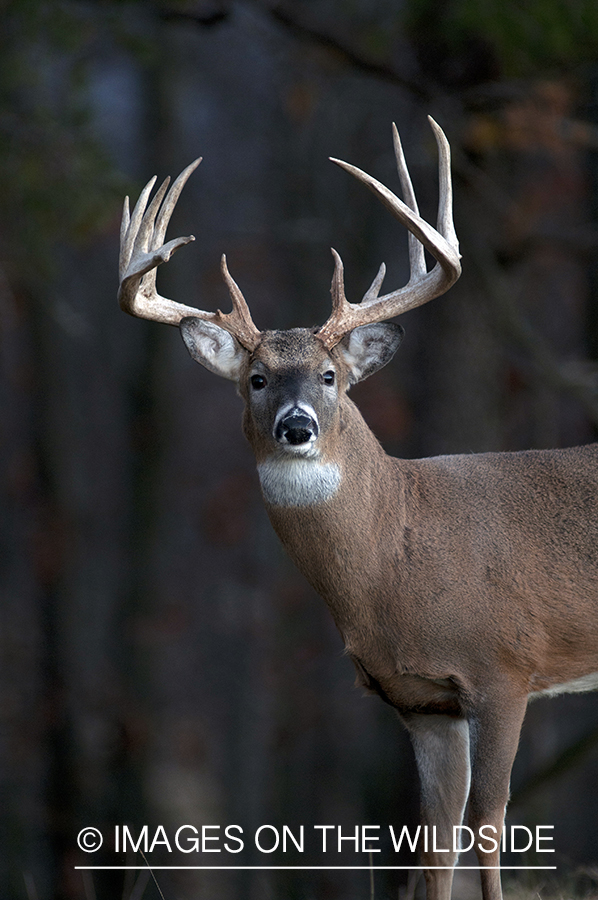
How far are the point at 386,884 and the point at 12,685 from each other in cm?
639

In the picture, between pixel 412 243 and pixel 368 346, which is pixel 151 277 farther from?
pixel 412 243

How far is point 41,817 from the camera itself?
1241cm

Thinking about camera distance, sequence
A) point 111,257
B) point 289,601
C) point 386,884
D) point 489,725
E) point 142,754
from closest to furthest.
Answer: point 489,725 < point 386,884 < point 142,754 < point 289,601 < point 111,257

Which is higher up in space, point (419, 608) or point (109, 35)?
point (109, 35)

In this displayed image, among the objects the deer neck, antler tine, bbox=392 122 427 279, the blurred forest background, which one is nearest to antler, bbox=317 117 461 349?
antler tine, bbox=392 122 427 279

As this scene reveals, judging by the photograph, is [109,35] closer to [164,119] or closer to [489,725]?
[164,119]

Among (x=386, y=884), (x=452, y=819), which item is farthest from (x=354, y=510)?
(x=386, y=884)

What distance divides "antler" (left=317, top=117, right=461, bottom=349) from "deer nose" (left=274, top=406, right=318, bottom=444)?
0.59 meters

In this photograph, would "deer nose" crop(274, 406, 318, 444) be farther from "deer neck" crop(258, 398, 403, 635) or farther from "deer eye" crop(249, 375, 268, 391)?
"deer eye" crop(249, 375, 268, 391)

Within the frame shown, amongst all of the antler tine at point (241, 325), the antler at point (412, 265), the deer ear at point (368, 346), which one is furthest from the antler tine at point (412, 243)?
the antler tine at point (241, 325)

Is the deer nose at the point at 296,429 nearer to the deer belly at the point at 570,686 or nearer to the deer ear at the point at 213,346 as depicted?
the deer ear at the point at 213,346

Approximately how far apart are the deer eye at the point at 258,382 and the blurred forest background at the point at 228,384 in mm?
3094

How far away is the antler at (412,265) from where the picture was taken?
4.32m

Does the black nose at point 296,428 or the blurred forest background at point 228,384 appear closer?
the black nose at point 296,428
